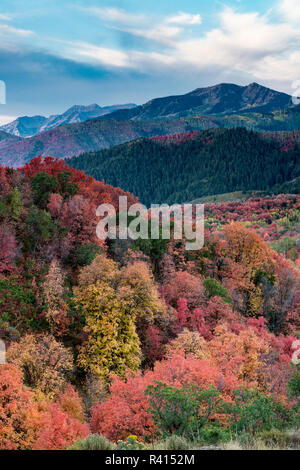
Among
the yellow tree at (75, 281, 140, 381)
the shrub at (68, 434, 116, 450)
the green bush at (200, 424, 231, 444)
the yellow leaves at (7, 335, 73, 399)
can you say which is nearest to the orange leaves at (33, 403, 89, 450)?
the yellow leaves at (7, 335, 73, 399)

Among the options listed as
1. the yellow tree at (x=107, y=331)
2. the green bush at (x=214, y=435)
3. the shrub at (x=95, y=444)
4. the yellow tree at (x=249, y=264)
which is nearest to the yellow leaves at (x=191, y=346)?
the yellow tree at (x=107, y=331)

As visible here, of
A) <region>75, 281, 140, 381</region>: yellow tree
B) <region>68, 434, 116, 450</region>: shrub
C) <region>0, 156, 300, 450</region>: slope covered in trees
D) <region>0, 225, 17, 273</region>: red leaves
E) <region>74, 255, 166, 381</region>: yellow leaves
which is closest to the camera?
<region>68, 434, 116, 450</region>: shrub

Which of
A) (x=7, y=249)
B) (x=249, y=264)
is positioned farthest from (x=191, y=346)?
(x=249, y=264)

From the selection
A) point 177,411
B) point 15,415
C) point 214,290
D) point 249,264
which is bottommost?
point 15,415

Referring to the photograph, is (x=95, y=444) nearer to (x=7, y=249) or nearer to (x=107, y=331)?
(x=107, y=331)

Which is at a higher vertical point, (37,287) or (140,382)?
(37,287)

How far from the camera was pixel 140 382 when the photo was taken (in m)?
34.5

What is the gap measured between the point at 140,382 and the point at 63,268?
29165 millimetres

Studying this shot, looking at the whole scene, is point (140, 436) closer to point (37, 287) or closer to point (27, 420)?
point (27, 420)

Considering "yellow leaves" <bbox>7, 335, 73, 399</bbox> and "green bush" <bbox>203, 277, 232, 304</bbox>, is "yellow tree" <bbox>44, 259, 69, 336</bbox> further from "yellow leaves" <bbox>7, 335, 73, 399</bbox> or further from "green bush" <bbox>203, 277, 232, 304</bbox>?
"green bush" <bbox>203, 277, 232, 304</bbox>

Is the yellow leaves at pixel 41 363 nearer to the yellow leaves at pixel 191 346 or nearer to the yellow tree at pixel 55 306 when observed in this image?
the yellow tree at pixel 55 306

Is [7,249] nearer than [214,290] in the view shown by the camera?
Yes

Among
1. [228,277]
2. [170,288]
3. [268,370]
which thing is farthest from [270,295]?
[268,370]

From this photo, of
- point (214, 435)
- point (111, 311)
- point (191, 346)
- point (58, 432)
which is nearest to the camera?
point (214, 435)
